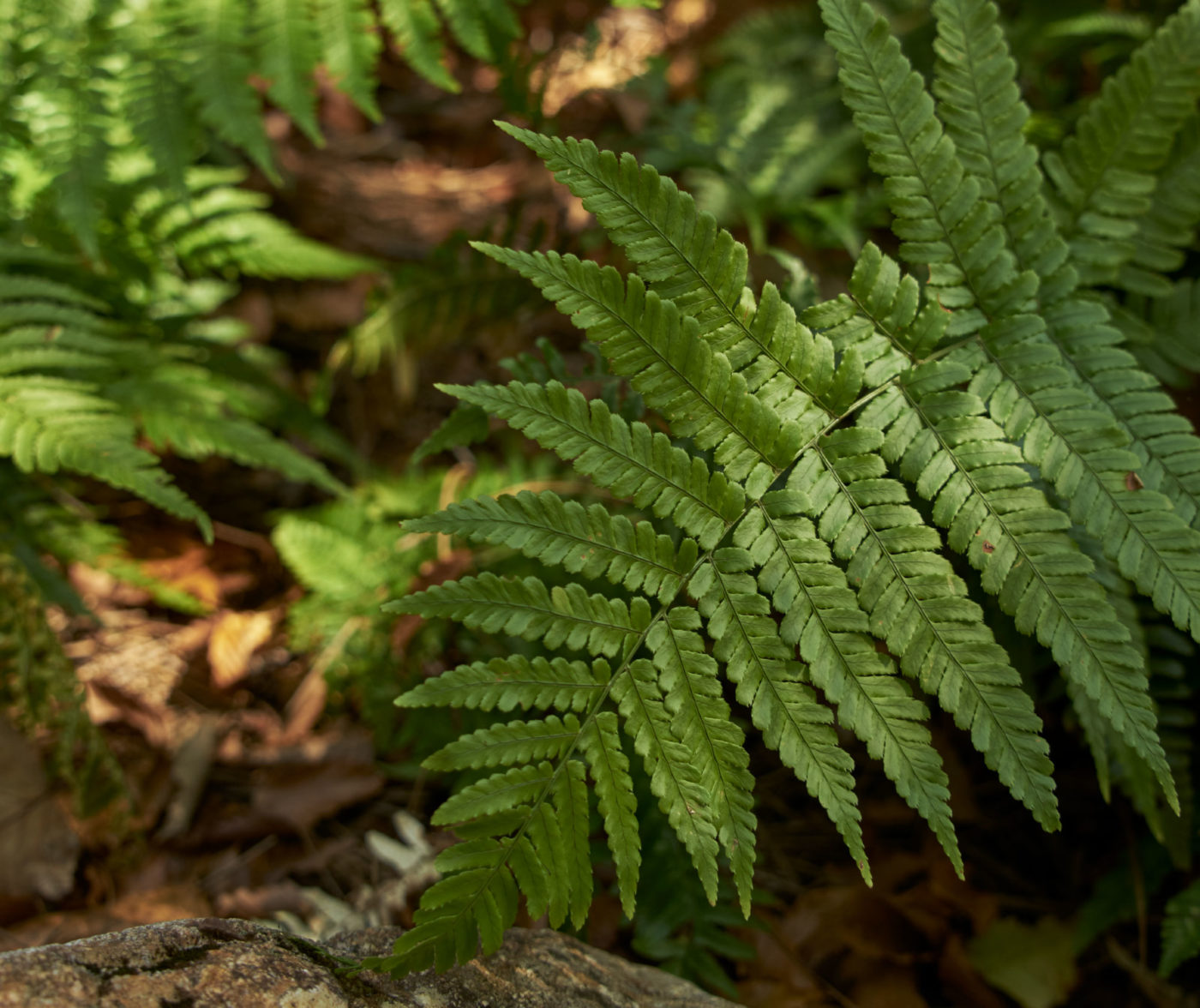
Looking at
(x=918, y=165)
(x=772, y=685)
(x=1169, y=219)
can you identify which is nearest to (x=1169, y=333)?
(x=1169, y=219)

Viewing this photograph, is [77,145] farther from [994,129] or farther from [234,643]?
[994,129]

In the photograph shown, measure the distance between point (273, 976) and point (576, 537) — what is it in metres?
0.73

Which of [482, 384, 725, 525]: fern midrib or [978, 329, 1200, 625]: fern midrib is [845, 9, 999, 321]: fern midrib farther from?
[482, 384, 725, 525]: fern midrib

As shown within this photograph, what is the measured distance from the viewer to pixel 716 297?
1.35m

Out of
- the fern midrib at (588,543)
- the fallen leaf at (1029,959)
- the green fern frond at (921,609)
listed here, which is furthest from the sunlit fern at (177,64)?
the fallen leaf at (1029,959)

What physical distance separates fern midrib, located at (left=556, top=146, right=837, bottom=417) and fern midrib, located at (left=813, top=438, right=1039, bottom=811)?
10cm

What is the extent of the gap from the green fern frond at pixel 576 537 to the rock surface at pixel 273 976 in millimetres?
636

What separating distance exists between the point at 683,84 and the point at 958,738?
3.27m

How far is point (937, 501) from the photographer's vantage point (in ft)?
4.50

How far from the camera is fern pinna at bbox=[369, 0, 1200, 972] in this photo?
3.97ft

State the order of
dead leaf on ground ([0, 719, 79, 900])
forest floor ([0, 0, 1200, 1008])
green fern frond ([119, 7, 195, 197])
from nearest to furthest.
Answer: forest floor ([0, 0, 1200, 1008]), dead leaf on ground ([0, 719, 79, 900]), green fern frond ([119, 7, 195, 197])

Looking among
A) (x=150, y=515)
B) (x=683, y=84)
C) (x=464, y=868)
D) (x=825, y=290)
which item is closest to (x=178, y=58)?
(x=150, y=515)

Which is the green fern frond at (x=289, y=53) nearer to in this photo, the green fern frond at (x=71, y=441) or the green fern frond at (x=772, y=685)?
the green fern frond at (x=71, y=441)

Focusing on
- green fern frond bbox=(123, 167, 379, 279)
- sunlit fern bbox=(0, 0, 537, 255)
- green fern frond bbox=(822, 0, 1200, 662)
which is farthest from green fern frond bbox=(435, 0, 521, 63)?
green fern frond bbox=(822, 0, 1200, 662)
